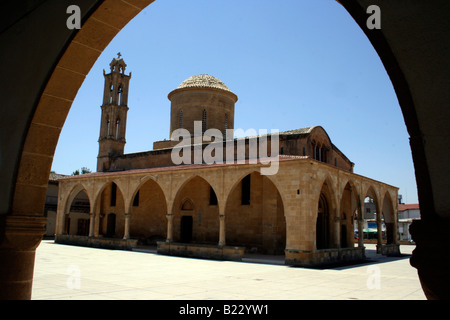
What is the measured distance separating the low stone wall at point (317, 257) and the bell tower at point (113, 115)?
16.1m

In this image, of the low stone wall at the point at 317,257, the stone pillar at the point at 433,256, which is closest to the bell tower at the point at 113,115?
the low stone wall at the point at 317,257

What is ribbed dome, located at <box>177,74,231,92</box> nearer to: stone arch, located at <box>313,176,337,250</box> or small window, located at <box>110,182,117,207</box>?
small window, located at <box>110,182,117,207</box>

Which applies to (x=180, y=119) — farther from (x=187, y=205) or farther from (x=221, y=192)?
(x=221, y=192)

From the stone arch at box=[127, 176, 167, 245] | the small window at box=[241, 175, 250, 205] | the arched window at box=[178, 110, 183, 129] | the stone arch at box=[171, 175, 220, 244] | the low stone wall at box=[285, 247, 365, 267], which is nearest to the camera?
the low stone wall at box=[285, 247, 365, 267]

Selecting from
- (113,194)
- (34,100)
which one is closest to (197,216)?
(113,194)

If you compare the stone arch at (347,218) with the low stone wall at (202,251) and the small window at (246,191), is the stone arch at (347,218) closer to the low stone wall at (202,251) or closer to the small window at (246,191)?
the small window at (246,191)

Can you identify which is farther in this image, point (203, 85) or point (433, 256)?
point (203, 85)

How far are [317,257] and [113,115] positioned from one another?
690 inches

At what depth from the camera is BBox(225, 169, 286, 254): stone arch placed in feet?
58.2

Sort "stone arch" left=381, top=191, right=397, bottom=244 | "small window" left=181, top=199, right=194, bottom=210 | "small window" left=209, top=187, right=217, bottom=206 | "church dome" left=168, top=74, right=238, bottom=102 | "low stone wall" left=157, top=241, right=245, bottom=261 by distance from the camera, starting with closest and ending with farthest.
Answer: "low stone wall" left=157, top=241, right=245, bottom=261 → "small window" left=209, top=187, right=217, bottom=206 → "small window" left=181, top=199, right=194, bottom=210 → "stone arch" left=381, top=191, right=397, bottom=244 → "church dome" left=168, top=74, right=238, bottom=102

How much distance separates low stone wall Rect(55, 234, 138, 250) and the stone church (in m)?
0.06

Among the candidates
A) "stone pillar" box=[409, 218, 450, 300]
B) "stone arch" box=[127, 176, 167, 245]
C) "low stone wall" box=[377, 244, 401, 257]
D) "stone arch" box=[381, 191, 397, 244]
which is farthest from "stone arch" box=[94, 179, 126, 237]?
"stone pillar" box=[409, 218, 450, 300]

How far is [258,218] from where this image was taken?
1841cm

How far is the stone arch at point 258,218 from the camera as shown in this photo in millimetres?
17734
